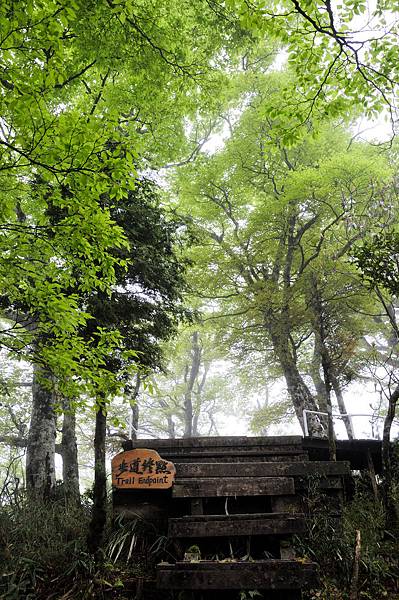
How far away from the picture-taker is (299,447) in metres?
5.32

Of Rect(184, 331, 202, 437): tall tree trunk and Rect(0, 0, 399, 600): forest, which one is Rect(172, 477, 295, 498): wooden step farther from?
Rect(184, 331, 202, 437): tall tree trunk

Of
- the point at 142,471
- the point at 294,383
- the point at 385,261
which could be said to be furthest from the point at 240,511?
the point at 294,383

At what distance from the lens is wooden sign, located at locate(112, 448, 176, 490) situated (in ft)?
14.7

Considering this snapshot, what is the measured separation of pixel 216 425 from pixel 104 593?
106 ft

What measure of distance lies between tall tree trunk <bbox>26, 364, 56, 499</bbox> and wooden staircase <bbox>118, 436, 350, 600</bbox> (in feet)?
11.1

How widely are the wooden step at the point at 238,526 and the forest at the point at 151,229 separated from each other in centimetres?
33

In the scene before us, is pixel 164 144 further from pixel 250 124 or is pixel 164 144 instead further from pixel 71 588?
pixel 71 588

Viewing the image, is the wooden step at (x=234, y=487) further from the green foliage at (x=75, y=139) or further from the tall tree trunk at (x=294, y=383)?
the tall tree trunk at (x=294, y=383)

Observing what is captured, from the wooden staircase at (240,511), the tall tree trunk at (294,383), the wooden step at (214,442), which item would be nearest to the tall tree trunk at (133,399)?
the wooden step at (214,442)

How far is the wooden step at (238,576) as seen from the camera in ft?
11.3

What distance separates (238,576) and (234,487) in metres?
0.99

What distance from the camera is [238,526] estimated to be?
13.1 feet

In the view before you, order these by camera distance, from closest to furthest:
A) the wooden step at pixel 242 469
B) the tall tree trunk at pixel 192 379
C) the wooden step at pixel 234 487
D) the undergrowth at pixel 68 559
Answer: the undergrowth at pixel 68 559, the wooden step at pixel 234 487, the wooden step at pixel 242 469, the tall tree trunk at pixel 192 379

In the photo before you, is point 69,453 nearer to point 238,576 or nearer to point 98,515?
point 98,515
